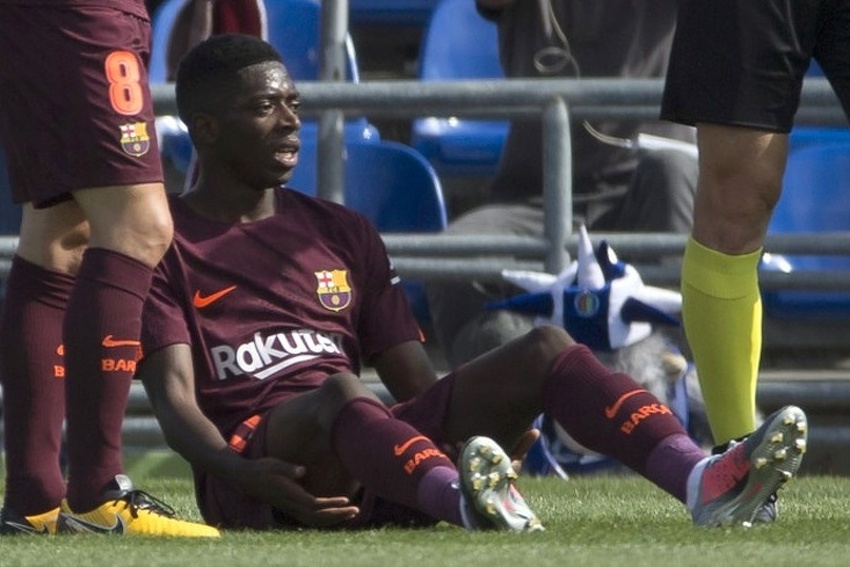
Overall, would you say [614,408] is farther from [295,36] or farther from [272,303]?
→ [295,36]

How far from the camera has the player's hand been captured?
3.68 meters

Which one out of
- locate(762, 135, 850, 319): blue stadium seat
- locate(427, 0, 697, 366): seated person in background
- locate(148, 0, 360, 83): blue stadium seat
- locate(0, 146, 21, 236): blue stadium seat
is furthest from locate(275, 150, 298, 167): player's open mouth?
locate(148, 0, 360, 83): blue stadium seat

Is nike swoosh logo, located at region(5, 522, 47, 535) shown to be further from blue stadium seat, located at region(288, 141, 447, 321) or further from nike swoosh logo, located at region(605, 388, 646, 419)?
blue stadium seat, located at region(288, 141, 447, 321)

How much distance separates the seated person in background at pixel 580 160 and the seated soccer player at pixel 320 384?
1.81 m

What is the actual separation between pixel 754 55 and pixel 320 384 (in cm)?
99

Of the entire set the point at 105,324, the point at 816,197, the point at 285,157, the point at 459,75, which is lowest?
the point at 816,197

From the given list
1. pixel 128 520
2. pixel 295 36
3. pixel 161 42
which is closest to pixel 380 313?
pixel 128 520

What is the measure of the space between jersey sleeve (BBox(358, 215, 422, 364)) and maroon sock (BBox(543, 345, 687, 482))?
0.48 m

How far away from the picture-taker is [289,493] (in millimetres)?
3678

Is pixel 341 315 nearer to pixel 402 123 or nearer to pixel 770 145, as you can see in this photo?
pixel 770 145

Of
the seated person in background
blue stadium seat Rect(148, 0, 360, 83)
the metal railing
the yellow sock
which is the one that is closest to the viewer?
the yellow sock

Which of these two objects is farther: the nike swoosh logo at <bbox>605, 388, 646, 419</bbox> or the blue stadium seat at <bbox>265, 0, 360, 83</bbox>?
the blue stadium seat at <bbox>265, 0, 360, 83</bbox>

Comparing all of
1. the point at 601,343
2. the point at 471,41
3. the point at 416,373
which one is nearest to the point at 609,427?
the point at 416,373

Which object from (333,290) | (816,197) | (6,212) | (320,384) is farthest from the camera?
(6,212)
